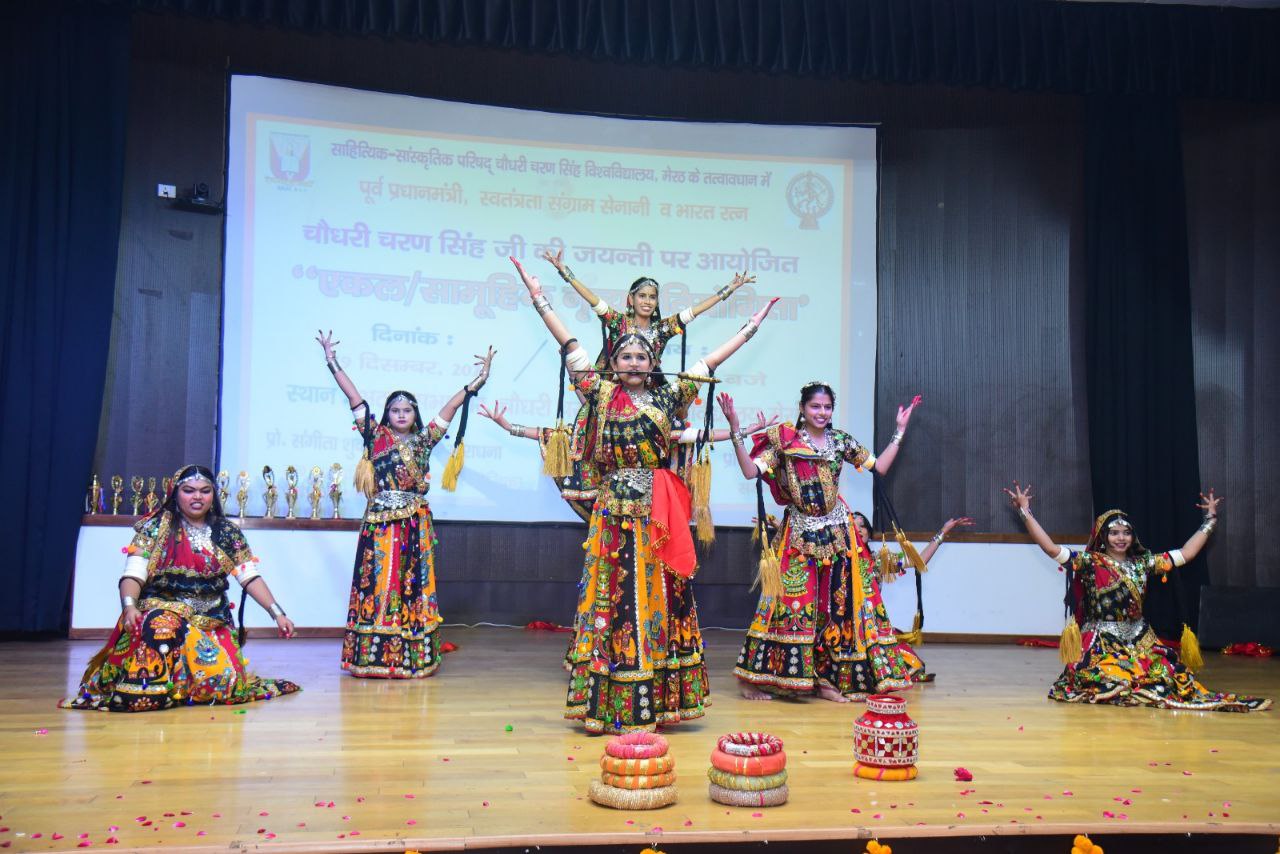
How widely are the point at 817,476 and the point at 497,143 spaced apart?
140 inches

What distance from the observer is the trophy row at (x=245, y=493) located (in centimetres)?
694

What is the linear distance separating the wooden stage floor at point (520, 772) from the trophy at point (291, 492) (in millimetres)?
1660

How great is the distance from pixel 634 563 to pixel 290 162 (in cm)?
429

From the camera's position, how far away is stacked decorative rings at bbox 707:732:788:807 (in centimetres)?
316

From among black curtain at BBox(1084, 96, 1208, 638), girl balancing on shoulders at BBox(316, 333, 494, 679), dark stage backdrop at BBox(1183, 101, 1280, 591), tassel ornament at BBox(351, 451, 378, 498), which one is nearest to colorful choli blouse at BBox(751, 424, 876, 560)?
girl balancing on shoulders at BBox(316, 333, 494, 679)

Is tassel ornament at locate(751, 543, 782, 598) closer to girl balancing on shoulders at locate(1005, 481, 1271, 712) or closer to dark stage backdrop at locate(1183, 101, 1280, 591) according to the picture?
girl balancing on shoulders at locate(1005, 481, 1271, 712)

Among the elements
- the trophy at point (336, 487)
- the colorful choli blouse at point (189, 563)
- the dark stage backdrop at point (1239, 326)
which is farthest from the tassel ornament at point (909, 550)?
the dark stage backdrop at point (1239, 326)

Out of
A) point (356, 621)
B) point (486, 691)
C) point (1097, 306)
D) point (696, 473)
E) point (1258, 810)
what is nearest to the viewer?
point (1258, 810)

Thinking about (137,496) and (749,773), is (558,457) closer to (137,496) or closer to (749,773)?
(749,773)

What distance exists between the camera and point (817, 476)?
5207mm

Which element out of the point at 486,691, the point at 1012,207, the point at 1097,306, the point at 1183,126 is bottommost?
the point at 486,691

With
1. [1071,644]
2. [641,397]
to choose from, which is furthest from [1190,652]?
[641,397]

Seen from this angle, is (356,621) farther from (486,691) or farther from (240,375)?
(240,375)

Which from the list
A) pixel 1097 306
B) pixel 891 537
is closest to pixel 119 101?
pixel 891 537
